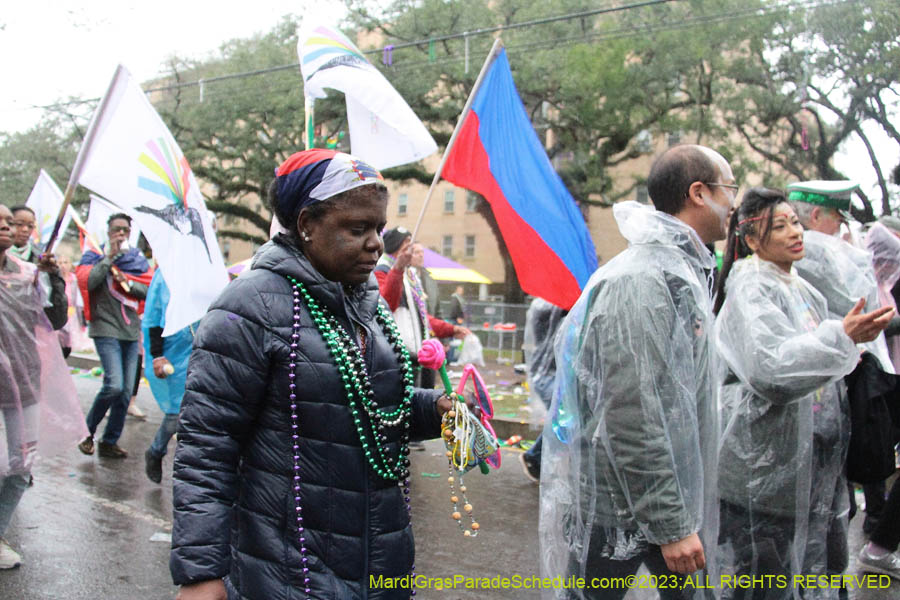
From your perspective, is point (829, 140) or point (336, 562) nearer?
point (336, 562)

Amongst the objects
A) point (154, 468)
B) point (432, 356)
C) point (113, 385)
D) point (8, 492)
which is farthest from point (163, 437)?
point (432, 356)

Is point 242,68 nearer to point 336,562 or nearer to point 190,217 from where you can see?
point 190,217

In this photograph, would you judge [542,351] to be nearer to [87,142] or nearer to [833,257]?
[833,257]

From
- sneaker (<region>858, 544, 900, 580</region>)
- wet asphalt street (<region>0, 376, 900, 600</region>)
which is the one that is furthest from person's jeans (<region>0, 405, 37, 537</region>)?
sneaker (<region>858, 544, 900, 580</region>)

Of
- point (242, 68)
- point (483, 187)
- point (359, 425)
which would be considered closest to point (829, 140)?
point (242, 68)

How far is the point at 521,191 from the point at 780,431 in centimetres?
218

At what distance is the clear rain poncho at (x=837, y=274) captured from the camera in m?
3.91

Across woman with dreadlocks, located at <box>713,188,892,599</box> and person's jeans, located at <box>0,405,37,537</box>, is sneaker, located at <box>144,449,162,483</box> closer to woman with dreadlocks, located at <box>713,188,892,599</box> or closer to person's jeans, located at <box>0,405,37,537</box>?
person's jeans, located at <box>0,405,37,537</box>

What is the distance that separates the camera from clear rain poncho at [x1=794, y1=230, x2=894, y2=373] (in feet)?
12.8

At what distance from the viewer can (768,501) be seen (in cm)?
291

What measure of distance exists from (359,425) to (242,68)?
2910 cm

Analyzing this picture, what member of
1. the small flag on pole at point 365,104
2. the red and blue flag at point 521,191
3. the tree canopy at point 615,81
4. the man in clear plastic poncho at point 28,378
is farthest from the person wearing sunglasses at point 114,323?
the tree canopy at point 615,81

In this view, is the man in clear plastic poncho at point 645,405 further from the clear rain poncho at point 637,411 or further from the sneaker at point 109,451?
the sneaker at point 109,451

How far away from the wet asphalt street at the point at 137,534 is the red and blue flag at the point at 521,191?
157cm
